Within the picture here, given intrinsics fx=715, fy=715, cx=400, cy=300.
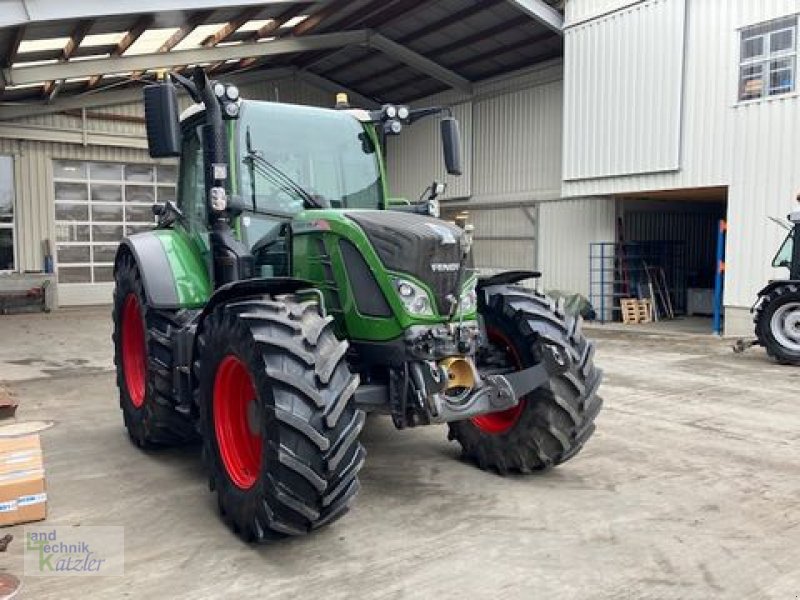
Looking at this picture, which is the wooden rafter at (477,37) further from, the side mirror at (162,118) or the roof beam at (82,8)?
the side mirror at (162,118)

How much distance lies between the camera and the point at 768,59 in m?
11.8

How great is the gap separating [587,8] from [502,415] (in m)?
12.3

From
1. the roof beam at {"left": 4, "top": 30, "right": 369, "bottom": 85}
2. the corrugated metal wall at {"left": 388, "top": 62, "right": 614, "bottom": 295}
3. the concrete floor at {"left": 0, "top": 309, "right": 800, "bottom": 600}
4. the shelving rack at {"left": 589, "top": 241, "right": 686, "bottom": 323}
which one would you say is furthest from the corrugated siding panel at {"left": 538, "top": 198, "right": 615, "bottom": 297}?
the concrete floor at {"left": 0, "top": 309, "right": 800, "bottom": 600}

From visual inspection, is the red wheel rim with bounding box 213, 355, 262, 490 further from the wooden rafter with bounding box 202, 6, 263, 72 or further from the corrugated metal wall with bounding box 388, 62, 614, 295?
the corrugated metal wall with bounding box 388, 62, 614, 295

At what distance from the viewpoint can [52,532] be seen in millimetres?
3688

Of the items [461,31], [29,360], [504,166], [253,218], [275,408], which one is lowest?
[29,360]

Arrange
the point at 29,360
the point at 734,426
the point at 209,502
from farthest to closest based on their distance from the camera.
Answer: the point at 29,360 → the point at 734,426 → the point at 209,502

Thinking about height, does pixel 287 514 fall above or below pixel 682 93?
below

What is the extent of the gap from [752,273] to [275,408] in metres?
11.3

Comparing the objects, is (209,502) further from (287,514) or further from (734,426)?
(734,426)

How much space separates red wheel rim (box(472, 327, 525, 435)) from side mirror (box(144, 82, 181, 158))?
7.24 feet

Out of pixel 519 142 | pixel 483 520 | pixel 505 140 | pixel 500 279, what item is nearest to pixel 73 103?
pixel 505 140

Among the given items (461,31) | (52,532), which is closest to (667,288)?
(461,31)

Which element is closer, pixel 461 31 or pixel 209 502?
pixel 209 502
